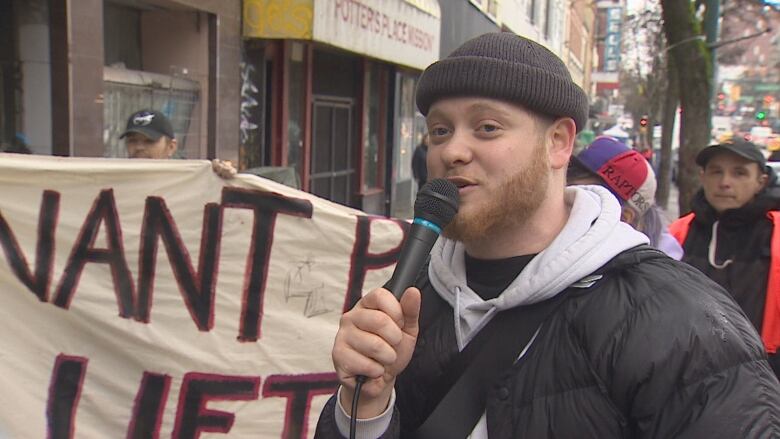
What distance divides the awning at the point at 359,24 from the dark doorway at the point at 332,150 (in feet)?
4.39

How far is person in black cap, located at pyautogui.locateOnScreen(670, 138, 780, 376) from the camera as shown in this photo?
11.1ft

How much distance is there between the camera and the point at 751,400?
125cm

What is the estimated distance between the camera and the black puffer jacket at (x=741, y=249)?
11.2 feet

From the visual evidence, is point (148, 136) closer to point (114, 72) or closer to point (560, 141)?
point (114, 72)

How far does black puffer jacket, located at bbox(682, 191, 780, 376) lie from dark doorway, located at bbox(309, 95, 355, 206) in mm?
7262

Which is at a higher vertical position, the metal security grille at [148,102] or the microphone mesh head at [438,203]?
the metal security grille at [148,102]

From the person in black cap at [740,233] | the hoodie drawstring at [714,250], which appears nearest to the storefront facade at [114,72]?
the person in black cap at [740,233]

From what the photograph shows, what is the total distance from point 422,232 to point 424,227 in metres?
0.01

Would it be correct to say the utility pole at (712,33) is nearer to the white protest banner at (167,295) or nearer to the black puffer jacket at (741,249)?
the black puffer jacket at (741,249)

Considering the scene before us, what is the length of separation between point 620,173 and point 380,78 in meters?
10.2

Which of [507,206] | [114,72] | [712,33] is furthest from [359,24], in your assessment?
[507,206]

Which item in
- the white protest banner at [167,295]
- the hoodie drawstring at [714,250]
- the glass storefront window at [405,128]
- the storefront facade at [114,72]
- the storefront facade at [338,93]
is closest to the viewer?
the white protest banner at [167,295]

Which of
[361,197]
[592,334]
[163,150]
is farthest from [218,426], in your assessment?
[361,197]

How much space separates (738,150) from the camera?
3.73m
